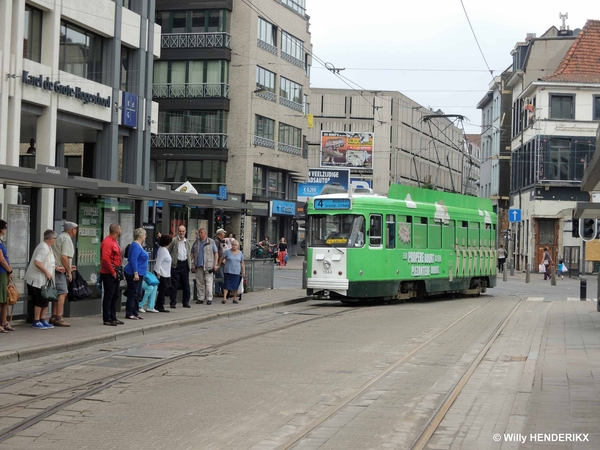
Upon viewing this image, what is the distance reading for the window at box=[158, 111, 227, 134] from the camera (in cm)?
5828

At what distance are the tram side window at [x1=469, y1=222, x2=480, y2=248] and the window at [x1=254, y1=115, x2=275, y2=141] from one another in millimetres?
27834

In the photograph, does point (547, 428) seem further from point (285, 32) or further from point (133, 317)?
point (285, 32)

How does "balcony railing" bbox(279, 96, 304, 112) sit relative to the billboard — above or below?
above

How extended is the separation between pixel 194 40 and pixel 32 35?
30.3 meters

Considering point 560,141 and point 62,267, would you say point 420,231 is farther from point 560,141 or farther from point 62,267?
point 560,141

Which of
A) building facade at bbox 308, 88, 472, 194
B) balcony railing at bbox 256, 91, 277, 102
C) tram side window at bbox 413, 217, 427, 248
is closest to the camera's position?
tram side window at bbox 413, 217, 427, 248

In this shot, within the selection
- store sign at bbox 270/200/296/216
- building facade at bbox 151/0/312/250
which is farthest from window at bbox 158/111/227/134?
store sign at bbox 270/200/296/216

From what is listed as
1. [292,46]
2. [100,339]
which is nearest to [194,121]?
[292,46]

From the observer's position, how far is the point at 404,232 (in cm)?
2662

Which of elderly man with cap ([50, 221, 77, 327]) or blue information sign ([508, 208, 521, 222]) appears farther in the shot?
blue information sign ([508, 208, 521, 222])

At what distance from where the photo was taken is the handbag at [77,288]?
→ 16837 mm

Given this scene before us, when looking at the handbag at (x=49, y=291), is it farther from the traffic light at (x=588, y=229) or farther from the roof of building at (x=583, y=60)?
the roof of building at (x=583, y=60)

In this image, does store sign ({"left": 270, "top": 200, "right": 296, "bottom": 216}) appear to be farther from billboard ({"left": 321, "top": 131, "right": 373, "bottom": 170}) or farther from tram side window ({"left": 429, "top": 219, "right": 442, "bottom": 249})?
tram side window ({"left": 429, "top": 219, "right": 442, "bottom": 249})

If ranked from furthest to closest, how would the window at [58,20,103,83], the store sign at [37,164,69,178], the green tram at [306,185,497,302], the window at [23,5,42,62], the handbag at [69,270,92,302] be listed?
the window at [58,20,103,83]
the window at [23,5,42,62]
the green tram at [306,185,497,302]
the handbag at [69,270,92,302]
the store sign at [37,164,69,178]
